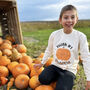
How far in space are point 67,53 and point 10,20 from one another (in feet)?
9.85

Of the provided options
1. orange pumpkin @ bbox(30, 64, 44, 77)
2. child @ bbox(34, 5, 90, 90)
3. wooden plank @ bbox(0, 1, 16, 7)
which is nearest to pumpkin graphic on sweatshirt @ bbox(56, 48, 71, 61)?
child @ bbox(34, 5, 90, 90)

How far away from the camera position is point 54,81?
2.52m

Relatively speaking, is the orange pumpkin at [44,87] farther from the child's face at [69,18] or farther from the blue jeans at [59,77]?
the child's face at [69,18]

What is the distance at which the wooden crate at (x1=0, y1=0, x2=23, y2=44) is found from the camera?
4.57 meters

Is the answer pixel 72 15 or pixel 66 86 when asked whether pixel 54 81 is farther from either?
pixel 72 15

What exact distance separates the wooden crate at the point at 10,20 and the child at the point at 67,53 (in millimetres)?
2351

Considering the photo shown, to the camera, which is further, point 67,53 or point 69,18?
point 67,53

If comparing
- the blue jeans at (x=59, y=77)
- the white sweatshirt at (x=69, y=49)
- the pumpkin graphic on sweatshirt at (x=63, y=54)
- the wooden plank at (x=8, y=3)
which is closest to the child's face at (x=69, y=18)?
the white sweatshirt at (x=69, y=49)

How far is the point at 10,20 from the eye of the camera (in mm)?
4926

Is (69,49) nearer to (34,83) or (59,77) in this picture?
(59,77)

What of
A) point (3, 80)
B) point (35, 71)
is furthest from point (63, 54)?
point (3, 80)

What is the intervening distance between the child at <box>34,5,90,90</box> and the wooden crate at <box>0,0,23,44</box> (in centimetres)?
235

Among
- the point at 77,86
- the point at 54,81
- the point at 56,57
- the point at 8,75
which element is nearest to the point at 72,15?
the point at 56,57

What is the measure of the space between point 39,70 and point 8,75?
701mm
